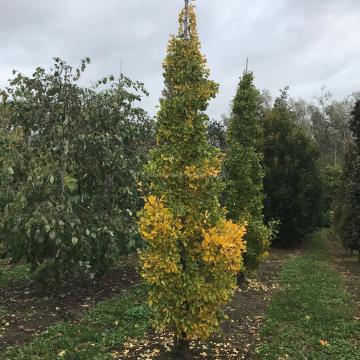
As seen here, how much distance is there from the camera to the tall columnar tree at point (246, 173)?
9195 mm

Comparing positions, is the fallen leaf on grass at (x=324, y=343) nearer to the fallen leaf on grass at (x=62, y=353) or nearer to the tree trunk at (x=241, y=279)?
the fallen leaf on grass at (x=62, y=353)

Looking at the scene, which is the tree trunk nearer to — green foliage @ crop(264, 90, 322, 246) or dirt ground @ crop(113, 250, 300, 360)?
dirt ground @ crop(113, 250, 300, 360)

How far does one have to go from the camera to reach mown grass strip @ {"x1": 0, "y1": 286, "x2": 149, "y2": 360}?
5098 millimetres

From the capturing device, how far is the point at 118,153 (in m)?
7.16

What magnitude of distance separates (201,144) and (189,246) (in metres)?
1.16

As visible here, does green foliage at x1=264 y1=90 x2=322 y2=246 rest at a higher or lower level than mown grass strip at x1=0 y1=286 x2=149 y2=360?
higher

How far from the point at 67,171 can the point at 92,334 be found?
8.66ft

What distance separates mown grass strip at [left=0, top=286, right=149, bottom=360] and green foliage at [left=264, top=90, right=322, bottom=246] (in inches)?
352

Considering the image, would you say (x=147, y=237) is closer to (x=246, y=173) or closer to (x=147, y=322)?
(x=147, y=322)

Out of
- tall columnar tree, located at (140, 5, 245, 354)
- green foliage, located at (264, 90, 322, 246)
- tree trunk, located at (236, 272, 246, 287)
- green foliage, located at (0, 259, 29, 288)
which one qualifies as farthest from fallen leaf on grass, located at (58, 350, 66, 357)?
green foliage, located at (264, 90, 322, 246)

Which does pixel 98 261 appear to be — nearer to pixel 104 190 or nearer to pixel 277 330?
pixel 104 190

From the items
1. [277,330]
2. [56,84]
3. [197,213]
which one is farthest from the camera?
[56,84]

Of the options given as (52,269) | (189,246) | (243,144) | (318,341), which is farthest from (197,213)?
(243,144)

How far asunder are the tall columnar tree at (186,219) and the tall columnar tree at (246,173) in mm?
4203
